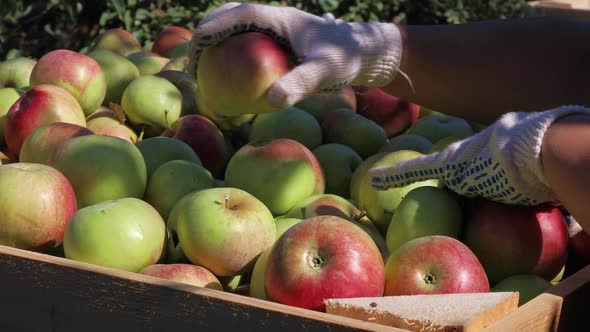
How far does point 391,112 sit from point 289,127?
447mm

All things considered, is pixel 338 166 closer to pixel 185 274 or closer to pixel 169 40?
pixel 185 274

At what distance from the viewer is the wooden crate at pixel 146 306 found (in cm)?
120

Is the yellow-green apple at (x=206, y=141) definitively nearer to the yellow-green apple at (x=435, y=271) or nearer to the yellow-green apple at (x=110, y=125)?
the yellow-green apple at (x=110, y=125)

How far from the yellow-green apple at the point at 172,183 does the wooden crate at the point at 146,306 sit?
0.47m

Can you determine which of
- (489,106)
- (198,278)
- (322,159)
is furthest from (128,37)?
(198,278)

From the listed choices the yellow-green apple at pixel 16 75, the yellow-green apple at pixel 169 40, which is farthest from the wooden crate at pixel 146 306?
the yellow-green apple at pixel 169 40

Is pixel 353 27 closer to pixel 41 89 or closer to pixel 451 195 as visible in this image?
pixel 451 195

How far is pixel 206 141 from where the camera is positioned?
220 cm

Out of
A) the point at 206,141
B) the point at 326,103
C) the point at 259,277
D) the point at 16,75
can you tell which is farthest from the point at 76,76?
the point at 259,277

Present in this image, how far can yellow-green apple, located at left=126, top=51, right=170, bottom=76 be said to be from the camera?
271 centimetres

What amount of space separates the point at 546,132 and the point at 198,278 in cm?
67

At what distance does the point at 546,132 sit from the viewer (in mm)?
1438

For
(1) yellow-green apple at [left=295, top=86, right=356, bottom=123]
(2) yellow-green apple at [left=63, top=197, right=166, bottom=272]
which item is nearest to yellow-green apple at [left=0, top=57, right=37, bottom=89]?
(1) yellow-green apple at [left=295, top=86, right=356, bottom=123]

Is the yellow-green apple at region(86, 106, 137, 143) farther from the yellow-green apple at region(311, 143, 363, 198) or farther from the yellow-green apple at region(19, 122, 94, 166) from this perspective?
the yellow-green apple at region(311, 143, 363, 198)
